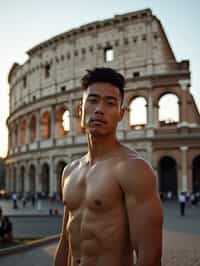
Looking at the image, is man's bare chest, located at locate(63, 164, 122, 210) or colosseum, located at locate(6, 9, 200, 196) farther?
colosseum, located at locate(6, 9, 200, 196)

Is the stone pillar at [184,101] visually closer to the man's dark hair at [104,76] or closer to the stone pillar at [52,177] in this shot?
the stone pillar at [52,177]

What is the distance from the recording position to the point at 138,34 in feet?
93.3

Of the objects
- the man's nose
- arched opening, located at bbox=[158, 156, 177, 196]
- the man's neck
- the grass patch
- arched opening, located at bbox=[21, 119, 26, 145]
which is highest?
arched opening, located at bbox=[21, 119, 26, 145]

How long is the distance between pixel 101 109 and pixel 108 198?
47 cm

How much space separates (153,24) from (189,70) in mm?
5218

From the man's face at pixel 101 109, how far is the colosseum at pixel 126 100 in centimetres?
2398

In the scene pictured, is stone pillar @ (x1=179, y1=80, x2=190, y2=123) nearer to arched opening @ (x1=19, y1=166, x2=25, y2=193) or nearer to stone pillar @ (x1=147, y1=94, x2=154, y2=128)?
stone pillar @ (x1=147, y1=94, x2=154, y2=128)

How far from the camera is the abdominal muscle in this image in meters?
1.70

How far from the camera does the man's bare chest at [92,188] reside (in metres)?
1.72

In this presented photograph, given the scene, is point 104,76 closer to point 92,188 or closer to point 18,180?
point 92,188

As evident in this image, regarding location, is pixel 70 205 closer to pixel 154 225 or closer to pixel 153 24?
pixel 154 225

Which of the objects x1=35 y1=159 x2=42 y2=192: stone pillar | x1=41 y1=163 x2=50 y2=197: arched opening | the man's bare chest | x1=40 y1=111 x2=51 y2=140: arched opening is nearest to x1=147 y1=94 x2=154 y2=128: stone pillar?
x1=40 y1=111 x2=51 y2=140: arched opening

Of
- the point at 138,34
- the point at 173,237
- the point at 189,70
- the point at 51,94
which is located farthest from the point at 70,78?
the point at 173,237

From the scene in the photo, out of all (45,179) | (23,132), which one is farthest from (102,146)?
(23,132)
